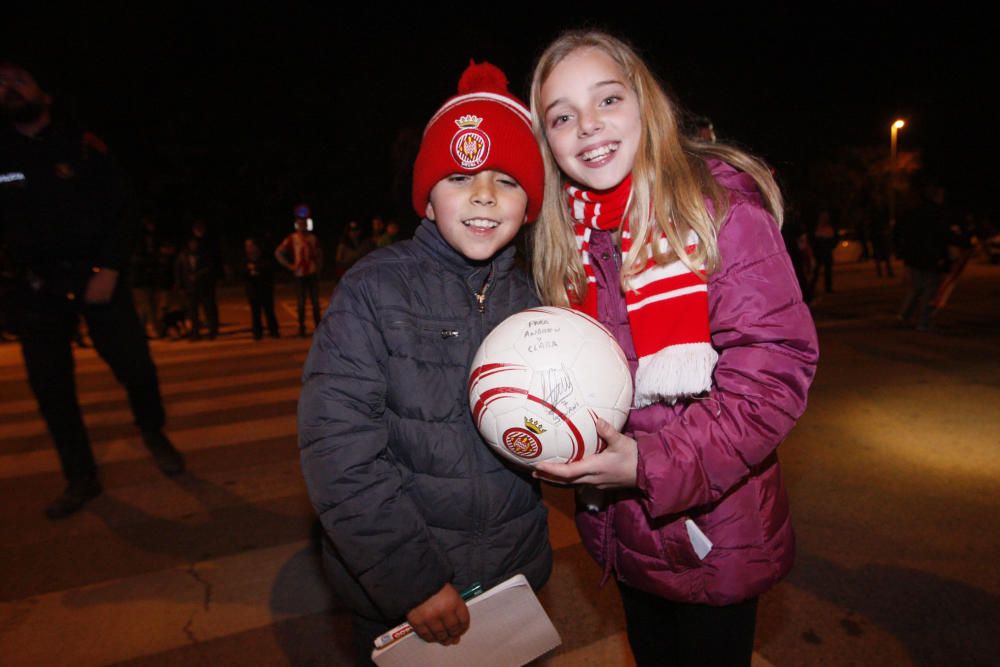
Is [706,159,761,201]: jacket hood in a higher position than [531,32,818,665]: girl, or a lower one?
higher

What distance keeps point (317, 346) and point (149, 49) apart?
38960 mm

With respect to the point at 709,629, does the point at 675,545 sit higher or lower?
higher

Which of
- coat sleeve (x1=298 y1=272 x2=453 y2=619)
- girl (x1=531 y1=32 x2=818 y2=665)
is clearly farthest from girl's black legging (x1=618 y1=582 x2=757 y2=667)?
coat sleeve (x1=298 y1=272 x2=453 y2=619)

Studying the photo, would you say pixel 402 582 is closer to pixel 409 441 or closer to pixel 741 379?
pixel 409 441

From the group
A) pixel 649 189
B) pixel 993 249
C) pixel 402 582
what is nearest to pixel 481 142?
pixel 649 189

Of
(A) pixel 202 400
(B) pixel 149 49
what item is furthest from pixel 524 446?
(B) pixel 149 49

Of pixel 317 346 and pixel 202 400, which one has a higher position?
pixel 317 346

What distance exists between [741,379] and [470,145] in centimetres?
105

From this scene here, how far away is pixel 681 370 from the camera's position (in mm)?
1588

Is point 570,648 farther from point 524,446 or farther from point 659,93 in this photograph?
point 659,93

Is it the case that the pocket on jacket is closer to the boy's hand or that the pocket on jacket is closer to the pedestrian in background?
the boy's hand

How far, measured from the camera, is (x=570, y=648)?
277 centimetres

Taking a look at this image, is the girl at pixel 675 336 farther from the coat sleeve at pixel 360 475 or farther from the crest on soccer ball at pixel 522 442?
the coat sleeve at pixel 360 475

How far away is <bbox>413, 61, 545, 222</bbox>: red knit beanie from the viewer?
6.32ft
